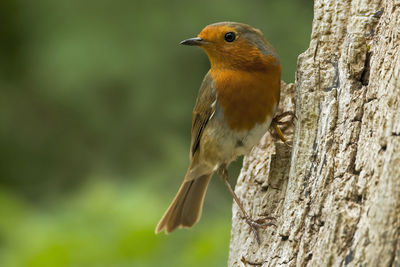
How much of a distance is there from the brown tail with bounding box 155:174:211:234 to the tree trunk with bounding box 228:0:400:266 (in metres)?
0.77

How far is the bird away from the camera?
4004mm

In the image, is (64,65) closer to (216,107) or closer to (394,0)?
(216,107)

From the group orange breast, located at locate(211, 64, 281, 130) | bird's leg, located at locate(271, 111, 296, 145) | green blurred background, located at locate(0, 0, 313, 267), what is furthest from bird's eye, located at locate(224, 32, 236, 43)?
green blurred background, located at locate(0, 0, 313, 267)

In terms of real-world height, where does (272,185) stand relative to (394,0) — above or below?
below

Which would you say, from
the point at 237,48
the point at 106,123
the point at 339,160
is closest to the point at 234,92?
the point at 237,48

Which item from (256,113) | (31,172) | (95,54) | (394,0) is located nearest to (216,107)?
(256,113)

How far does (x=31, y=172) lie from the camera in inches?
293

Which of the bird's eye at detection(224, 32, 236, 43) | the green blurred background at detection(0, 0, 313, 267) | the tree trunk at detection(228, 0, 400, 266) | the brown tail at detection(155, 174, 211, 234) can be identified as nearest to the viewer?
the tree trunk at detection(228, 0, 400, 266)

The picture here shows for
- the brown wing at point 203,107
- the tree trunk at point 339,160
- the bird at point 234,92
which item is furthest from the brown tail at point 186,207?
the tree trunk at point 339,160

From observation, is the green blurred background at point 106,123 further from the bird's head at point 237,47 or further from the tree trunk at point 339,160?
the bird's head at point 237,47

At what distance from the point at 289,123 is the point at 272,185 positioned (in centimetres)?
63

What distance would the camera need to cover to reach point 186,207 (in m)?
4.77

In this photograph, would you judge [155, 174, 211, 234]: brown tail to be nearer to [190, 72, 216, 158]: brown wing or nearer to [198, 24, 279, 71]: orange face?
[190, 72, 216, 158]: brown wing

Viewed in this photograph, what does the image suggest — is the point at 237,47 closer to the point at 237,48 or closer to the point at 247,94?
the point at 237,48
